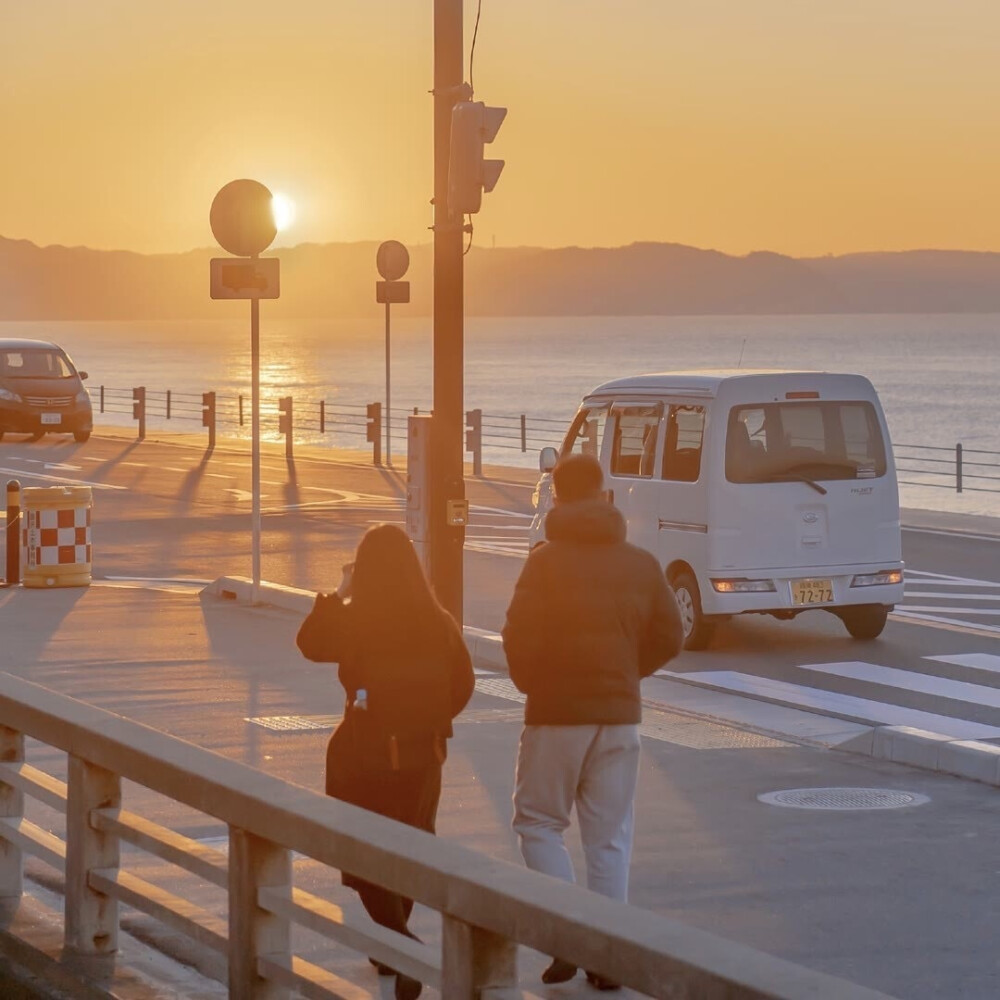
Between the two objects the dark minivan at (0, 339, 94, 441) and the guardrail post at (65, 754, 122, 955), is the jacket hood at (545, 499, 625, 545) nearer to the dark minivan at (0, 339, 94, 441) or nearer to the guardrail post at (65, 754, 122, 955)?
the guardrail post at (65, 754, 122, 955)

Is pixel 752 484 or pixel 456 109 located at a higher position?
pixel 456 109

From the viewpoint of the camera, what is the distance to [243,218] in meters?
17.0

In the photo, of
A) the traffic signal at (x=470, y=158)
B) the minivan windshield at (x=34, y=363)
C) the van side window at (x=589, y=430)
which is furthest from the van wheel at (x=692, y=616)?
the minivan windshield at (x=34, y=363)

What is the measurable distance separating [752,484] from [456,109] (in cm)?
356

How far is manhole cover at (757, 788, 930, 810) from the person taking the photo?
9.56 m

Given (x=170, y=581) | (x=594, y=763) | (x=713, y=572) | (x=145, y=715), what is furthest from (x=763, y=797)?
(x=170, y=581)

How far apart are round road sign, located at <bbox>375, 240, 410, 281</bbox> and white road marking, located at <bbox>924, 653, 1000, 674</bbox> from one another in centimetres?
2343

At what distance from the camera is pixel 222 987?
585cm

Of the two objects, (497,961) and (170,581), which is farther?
(170,581)

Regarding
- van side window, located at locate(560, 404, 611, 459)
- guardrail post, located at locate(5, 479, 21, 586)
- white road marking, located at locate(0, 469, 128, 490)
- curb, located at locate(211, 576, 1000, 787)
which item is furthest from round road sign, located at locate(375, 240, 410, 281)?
curb, located at locate(211, 576, 1000, 787)

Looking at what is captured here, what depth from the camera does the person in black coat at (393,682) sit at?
6641 millimetres

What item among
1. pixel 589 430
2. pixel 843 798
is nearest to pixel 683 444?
pixel 589 430

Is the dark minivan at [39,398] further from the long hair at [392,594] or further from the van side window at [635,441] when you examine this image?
the long hair at [392,594]

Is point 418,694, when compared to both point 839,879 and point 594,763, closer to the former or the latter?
point 594,763
